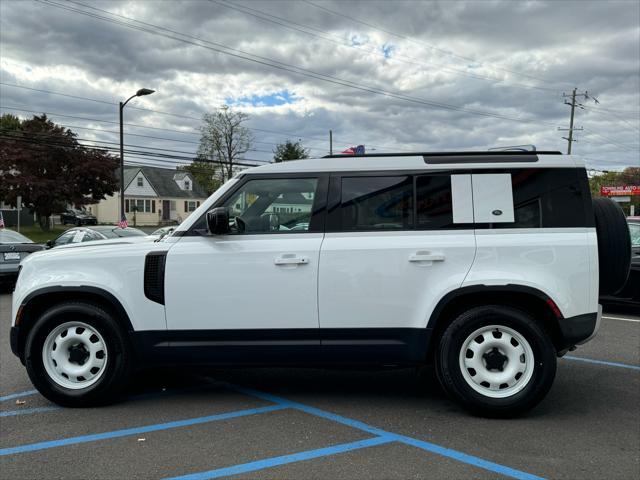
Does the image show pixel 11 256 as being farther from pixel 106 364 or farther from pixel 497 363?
pixel 497 363

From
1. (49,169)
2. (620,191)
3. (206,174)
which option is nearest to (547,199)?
(49,169)

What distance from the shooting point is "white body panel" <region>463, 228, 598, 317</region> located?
4.34 m

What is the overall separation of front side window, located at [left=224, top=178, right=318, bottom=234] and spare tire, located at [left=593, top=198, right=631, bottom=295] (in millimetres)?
2293

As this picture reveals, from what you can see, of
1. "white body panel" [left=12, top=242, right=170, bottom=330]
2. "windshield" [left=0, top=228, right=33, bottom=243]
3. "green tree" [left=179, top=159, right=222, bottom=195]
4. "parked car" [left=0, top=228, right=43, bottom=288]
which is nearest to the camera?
"white body panel" [left=12, top=242, right=170, bottom=330]

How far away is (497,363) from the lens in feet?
14.4

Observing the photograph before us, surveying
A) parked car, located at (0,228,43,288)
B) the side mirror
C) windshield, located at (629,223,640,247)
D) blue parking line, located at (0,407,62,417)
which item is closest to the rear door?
the side mirror

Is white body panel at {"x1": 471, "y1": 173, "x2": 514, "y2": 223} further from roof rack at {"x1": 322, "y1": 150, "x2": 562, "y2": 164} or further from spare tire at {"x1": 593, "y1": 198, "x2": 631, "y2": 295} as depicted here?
spare tire at {"x1": 593, "y1": 198, "x2": 631, "y2": 295}

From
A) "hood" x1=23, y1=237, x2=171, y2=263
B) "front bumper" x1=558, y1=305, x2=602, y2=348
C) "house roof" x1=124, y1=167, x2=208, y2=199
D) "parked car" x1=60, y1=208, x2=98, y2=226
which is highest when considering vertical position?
"house roof" x1=124, y1=167, x2=208, y2=199

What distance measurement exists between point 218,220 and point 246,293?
0.61 meters

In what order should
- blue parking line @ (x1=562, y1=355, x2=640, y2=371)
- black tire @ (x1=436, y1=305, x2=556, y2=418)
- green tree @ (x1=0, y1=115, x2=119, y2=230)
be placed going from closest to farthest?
black tire @ (x1=436, y1=305, x2=556, y2=418) → blue parking line @ (x1=562, y1=355, x2=640, y2=371) → green tree @ (x1=0, y1=115, x2=119, y2=230)

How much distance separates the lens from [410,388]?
5.27 meters

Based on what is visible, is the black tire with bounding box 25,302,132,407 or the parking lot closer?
the parking lot

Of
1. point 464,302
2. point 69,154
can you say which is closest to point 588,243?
point 464,302

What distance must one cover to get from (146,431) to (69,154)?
133 feet
